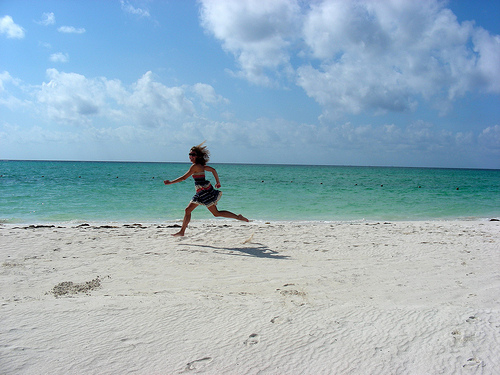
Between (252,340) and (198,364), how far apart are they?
531 mm

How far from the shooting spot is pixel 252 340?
2.96m

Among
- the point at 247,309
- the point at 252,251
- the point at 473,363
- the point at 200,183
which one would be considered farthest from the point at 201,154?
the point at 473,363

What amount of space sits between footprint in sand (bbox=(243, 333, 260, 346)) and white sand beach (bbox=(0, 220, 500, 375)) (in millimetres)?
12

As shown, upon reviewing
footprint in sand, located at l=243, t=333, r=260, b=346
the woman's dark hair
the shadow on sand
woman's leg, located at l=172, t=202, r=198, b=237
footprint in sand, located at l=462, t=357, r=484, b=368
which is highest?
the woman's dark hair

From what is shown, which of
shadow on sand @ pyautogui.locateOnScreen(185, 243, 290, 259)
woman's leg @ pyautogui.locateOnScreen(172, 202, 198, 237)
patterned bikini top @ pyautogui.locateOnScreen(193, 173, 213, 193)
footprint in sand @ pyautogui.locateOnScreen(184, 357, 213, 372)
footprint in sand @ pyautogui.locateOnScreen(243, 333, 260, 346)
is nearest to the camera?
footprint in sand @ pyautogui.locateOnScreen(184, 357, 213, 372)

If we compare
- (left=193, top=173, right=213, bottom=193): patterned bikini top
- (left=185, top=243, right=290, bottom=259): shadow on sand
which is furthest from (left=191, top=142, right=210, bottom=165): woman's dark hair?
(left=185, top=243, right=290, bottom=259): shadow on sand

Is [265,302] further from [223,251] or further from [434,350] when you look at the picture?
[223,251]

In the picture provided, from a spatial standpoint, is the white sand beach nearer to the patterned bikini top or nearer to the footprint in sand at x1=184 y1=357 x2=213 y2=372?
the footprint in sand at x1=184 y1=357 x2=213 y2=372

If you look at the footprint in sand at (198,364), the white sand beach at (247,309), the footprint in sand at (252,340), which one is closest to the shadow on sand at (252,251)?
the white sand beach at (247,309)

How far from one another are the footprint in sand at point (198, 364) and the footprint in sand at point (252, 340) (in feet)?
1.20

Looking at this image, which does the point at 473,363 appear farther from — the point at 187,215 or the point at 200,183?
the point at 187,215

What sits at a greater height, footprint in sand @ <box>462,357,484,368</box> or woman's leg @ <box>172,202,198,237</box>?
woman's leg @ <box>172,202,198,237</box>

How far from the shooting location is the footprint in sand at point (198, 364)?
8.46 ft

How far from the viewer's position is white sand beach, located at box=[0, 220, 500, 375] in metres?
2.68
